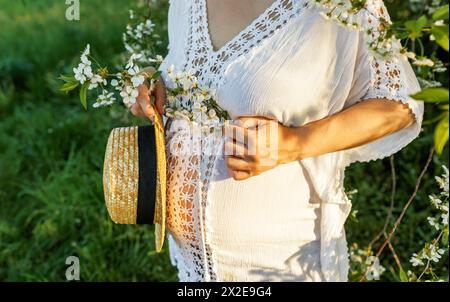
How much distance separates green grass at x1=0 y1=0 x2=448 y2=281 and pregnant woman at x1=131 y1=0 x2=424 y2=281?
97 cm

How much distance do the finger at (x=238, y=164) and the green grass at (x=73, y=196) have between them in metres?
1.20

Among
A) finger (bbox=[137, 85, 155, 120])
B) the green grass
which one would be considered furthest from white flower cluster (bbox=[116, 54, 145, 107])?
the green grass

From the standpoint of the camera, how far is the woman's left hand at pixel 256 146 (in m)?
1.46

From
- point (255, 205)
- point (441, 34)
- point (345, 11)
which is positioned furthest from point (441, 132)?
point (255, 205)

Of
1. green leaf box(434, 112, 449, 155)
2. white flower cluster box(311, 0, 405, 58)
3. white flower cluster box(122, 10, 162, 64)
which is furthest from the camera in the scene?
white flower cluster box(122, 10, 162, 64)

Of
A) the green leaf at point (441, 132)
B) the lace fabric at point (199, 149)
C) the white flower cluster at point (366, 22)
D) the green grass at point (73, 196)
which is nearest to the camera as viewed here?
the green leaf at point (441, 132)

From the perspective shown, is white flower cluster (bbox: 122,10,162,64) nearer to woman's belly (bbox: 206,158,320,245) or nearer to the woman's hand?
the woman's hand

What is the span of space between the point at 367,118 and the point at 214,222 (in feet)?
1.39

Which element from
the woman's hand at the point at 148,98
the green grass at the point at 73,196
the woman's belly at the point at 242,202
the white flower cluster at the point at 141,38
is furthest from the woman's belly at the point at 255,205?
the green grass at the point at 73,196

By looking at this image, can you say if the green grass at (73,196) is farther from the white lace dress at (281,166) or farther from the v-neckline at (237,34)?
the v-neckline at (237,34)

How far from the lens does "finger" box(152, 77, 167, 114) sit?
67.2 inches

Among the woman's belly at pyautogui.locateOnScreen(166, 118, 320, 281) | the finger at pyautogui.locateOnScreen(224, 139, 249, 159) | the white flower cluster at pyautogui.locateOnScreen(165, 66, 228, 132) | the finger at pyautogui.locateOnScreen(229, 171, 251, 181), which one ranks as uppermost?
the white flower cluster at pyautogui.locateOnScreen(165, 66, 228, 132)

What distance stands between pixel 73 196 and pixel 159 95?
1.70m
